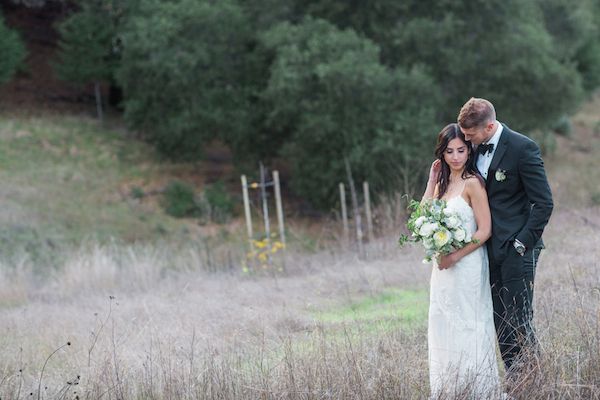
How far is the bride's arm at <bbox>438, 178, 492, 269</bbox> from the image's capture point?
17.0ft

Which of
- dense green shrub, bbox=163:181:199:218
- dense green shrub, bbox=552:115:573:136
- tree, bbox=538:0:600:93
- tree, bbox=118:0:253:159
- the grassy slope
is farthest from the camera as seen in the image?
dense green shrub, bbox=552:115:573:136

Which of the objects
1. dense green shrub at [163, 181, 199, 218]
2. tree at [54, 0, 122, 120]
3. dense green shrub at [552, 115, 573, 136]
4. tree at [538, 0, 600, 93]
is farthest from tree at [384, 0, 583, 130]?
tree at [54, 0, 122, 120]

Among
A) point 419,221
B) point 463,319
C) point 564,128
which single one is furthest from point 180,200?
point 463,319

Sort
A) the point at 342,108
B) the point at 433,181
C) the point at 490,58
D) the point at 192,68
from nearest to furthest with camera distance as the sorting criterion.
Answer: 1. the point at 433,181
2. the point at 342,108
3. the point at 490,58
4. the point at 192,68

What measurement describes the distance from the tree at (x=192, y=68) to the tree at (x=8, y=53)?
5.67m

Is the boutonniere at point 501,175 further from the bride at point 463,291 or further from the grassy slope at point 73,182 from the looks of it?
the grassy slope at point 73,182

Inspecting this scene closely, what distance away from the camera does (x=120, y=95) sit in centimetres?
3441

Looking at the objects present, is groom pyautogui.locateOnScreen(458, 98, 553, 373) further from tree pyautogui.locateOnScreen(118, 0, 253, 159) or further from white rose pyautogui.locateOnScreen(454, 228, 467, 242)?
tree pyautogui.locateOnScreen(118, 0, 253, 159)

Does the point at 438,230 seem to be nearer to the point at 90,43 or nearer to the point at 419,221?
the point at 419,221

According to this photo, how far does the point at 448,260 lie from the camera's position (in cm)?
520

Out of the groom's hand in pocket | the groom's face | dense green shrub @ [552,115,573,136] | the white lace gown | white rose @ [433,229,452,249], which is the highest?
the groom's face

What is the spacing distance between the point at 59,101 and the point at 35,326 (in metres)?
25.8

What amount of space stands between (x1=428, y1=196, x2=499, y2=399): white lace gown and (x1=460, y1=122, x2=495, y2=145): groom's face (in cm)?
38

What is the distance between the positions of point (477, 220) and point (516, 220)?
0.24 m
